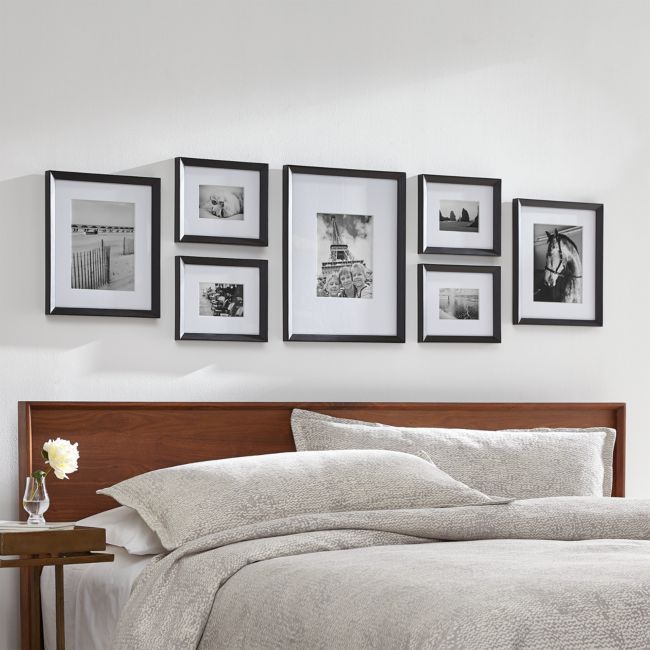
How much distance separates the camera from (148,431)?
3391 millimetres

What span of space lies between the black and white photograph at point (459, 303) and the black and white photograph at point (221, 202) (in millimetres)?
751

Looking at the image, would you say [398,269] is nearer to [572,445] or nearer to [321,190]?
[321,190]

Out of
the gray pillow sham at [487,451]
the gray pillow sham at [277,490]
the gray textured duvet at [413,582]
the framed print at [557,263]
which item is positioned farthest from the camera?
the framed print at [557,263]

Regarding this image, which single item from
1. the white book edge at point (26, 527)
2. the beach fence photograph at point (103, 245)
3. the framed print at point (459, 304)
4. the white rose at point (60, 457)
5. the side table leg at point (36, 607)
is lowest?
the side table leg at point (36, 607)

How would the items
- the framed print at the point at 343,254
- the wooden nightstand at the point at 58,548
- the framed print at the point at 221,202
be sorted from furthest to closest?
the framed print at the point at 343,254 → the framed print at the point at 221,202 → the wooden nightstand at the point at 58,548

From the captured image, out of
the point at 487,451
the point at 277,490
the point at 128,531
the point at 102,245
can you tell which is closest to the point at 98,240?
the point at 102,245

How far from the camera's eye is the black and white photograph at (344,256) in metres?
3.66

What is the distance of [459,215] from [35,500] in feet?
5.70

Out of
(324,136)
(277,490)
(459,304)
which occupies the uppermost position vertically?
(324,136)

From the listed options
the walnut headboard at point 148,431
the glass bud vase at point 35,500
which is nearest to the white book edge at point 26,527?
the glass bud vase at point 35,500

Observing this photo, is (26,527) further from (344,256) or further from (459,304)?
(459,304)

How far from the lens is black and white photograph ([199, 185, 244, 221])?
139 inches

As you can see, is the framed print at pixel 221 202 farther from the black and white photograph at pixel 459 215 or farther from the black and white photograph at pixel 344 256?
the black and white photograph at pixel 459 215

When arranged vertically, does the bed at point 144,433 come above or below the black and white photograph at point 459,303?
below
